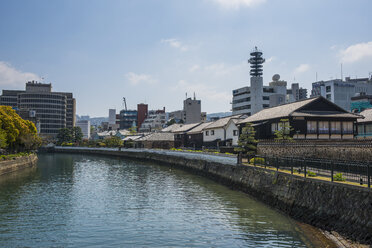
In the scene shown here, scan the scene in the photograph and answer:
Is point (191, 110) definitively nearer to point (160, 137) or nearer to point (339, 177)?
point (160, 137)

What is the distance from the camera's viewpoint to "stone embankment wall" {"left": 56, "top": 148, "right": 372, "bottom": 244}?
16.5 m

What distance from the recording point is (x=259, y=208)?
25.9m

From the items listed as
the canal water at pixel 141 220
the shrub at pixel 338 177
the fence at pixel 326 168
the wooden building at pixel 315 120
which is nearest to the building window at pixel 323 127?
the wooden building at pixel 315 120

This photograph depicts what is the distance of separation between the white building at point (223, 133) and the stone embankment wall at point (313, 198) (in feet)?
96.5

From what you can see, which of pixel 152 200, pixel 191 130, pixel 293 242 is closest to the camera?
pixel 293 242

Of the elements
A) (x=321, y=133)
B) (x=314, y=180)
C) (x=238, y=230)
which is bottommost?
(x=238, y=230)

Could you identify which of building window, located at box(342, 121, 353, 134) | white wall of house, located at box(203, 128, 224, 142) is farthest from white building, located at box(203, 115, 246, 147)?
building window, located at box(342, 121, 353, 134)

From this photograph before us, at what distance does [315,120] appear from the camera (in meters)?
48.4

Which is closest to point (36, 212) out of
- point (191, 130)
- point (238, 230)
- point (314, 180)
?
point (238, 230)

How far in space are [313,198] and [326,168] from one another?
9.39 ft

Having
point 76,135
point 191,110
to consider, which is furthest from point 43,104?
point 191,110

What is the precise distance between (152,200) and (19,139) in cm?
5532

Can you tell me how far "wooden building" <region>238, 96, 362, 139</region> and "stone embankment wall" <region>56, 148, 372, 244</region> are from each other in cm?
1591

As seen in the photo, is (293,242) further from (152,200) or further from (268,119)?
(268,119)
